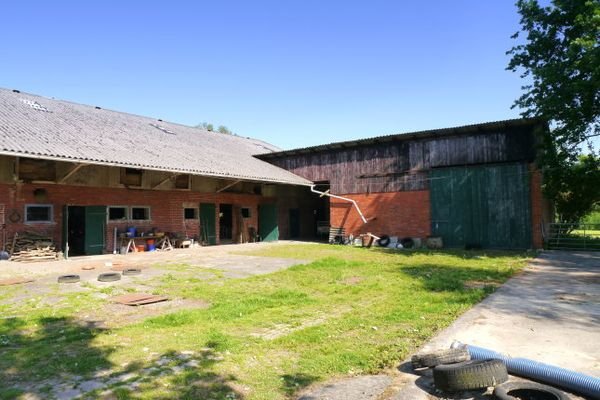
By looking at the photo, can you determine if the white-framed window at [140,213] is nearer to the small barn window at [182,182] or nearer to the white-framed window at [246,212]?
the small barn window at [182,182]

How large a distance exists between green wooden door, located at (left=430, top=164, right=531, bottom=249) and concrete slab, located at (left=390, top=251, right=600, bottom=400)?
754cm

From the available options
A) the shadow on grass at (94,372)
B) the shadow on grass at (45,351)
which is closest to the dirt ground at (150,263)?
the shadow on grass at (45,351)

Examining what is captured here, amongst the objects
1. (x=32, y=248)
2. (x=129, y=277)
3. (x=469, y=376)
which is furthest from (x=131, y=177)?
(x=469, y=376)

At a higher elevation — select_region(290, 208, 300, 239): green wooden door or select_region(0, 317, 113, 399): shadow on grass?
select_region(290, 208, 300, 239): green wooden door

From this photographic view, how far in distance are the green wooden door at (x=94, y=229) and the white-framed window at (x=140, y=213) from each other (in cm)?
124

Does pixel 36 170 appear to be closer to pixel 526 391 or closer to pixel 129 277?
pixel 129 277

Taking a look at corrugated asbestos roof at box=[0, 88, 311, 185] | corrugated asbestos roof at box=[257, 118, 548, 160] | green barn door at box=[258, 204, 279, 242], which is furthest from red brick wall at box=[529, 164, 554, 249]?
green barn door at box=[258, 204, 279, 242]

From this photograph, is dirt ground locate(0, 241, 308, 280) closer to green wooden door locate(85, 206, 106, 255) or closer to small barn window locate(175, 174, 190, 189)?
green wooden door locate(85, 206, 106, 255)

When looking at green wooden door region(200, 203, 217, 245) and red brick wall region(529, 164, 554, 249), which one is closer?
red brick wall region(529, 164, 554, 249)

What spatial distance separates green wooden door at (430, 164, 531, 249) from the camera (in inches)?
615

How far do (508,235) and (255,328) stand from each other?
45.8 feet

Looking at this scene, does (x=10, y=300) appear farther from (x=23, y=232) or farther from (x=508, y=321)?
(x=508, y=321)

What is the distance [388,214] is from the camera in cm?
1894

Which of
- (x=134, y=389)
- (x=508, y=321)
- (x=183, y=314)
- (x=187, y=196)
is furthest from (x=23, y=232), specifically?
(x=508, y=321)
